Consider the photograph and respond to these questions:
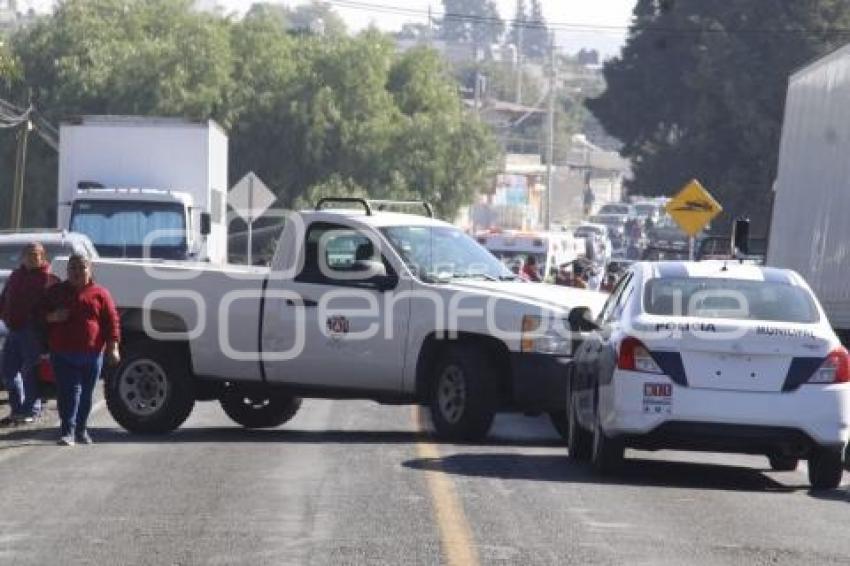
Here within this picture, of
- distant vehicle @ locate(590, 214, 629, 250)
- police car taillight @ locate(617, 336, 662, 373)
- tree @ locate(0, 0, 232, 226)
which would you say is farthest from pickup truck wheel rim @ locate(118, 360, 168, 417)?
distant vehicle @ locate(590, 214, 629, 250)

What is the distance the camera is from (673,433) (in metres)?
14.5

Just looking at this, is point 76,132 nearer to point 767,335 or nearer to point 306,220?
point 306,220

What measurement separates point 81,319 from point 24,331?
2764 mm

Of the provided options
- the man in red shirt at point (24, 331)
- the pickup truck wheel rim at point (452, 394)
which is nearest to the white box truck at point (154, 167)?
the man in red shirt at point (24, 331)

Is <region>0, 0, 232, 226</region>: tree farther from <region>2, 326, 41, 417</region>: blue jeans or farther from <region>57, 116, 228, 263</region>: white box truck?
<region>2, 326, 41, 417</region>: blue jeans

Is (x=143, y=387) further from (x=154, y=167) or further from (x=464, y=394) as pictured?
(x=154, y=167)

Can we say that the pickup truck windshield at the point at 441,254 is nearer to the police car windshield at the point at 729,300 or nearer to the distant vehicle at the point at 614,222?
the police car windshield at the point at 729,300

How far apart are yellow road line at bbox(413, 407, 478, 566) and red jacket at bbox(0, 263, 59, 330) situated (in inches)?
198

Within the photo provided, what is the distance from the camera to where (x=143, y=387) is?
62.0 feet

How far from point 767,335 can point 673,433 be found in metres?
0.91

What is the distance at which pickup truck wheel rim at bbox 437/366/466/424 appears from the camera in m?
18.0

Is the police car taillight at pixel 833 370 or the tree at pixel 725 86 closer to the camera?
the police car taillight at pixel 833 370

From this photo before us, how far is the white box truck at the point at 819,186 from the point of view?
2172cm

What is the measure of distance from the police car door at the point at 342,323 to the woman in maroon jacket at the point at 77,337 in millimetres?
1541
